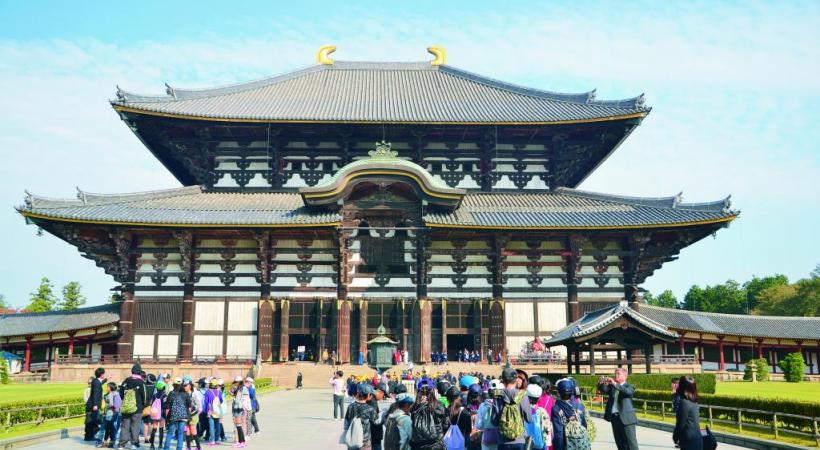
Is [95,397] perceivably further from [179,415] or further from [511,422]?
[511,422]

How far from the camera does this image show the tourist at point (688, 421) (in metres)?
10.9

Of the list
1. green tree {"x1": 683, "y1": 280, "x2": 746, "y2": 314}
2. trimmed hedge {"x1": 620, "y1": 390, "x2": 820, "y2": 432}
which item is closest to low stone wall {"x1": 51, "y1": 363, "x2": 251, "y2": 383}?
trimmed hedge {"x1": 620, "y1": 390, "x2": 820, "y2": 432}

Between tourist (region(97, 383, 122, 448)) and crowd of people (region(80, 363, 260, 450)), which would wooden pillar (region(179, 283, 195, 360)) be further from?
tourist (region(97, 383, 122, 448))

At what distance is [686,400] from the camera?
1105 cm

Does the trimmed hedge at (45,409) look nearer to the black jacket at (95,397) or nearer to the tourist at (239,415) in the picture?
the black jacket at (95,397)

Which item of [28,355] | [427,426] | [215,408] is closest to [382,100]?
[28,355]

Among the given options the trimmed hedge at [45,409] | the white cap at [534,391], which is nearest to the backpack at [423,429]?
the white cap at [534,391]

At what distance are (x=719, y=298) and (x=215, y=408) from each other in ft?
304

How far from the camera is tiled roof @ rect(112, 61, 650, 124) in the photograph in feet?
138

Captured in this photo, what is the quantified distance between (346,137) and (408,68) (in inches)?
565

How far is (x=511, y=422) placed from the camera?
10.4 metres

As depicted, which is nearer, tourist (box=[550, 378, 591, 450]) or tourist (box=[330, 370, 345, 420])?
tourist (box=[550, 378, 591, 450])

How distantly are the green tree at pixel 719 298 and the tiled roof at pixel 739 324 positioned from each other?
161 feet

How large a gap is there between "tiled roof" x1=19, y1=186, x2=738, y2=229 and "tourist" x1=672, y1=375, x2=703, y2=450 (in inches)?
1040
